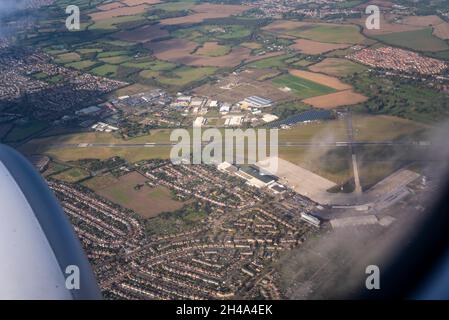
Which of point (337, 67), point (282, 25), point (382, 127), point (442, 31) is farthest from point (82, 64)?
point (442, 31)

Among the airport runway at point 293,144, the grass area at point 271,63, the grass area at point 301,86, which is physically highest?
the grass area at point 271,63

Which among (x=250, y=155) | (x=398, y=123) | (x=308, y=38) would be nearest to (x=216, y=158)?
(x=250, y=155)

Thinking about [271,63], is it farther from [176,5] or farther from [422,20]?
[176,5]

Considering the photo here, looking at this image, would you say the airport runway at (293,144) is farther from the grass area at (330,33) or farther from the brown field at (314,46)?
the grass area at (330,33)

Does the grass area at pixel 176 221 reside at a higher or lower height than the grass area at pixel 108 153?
lower

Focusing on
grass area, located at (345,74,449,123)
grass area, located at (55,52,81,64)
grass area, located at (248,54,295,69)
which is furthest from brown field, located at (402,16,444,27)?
grass area, located at (55,52,81,64)

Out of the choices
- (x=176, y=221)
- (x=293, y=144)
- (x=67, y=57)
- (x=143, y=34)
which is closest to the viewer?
(x=176, y=221)

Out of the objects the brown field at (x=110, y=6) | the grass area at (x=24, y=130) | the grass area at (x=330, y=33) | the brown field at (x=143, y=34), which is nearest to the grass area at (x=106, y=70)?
the brown field at (x=143, y=34)
